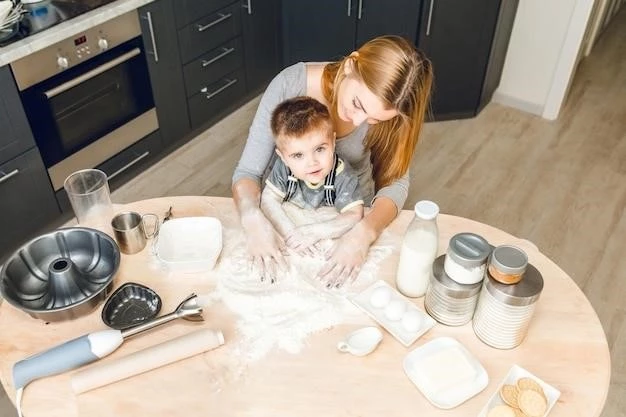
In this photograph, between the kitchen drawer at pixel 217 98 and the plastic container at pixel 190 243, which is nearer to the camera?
the plastic container at pixel 190 243

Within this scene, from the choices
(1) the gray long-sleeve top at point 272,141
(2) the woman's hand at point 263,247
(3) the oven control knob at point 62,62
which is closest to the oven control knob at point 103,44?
(3) the oven control knob at point 62,62

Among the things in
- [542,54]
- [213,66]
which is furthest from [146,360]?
[542,54]

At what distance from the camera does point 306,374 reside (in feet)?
3.47

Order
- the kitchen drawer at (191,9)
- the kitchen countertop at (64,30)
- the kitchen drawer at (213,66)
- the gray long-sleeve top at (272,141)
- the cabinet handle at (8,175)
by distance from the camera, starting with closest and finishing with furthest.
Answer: the gray long-sleeve top at (272,141) < the kitchen countertop at (64,30) < the cabinet handle at (8,175) < the kitchen drawer at (191,9) < the kitchen drawer at (213,66)

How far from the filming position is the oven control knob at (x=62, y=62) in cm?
212

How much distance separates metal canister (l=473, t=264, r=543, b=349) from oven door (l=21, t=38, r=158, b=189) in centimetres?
174

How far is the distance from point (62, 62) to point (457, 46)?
1.73 m

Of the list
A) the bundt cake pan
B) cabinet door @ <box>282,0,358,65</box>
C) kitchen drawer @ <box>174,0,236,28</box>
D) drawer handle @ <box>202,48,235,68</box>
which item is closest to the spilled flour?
the bundt cake pan

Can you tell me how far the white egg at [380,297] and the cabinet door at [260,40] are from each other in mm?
2074

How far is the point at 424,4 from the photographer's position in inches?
104

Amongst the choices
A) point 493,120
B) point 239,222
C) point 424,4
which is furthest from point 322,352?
point 493,120

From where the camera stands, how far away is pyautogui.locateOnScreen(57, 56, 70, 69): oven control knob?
2120mm

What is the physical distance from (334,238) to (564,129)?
2.18 meters

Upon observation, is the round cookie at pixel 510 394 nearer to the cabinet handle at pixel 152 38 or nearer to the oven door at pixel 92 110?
the oven door at pixel 92 110
